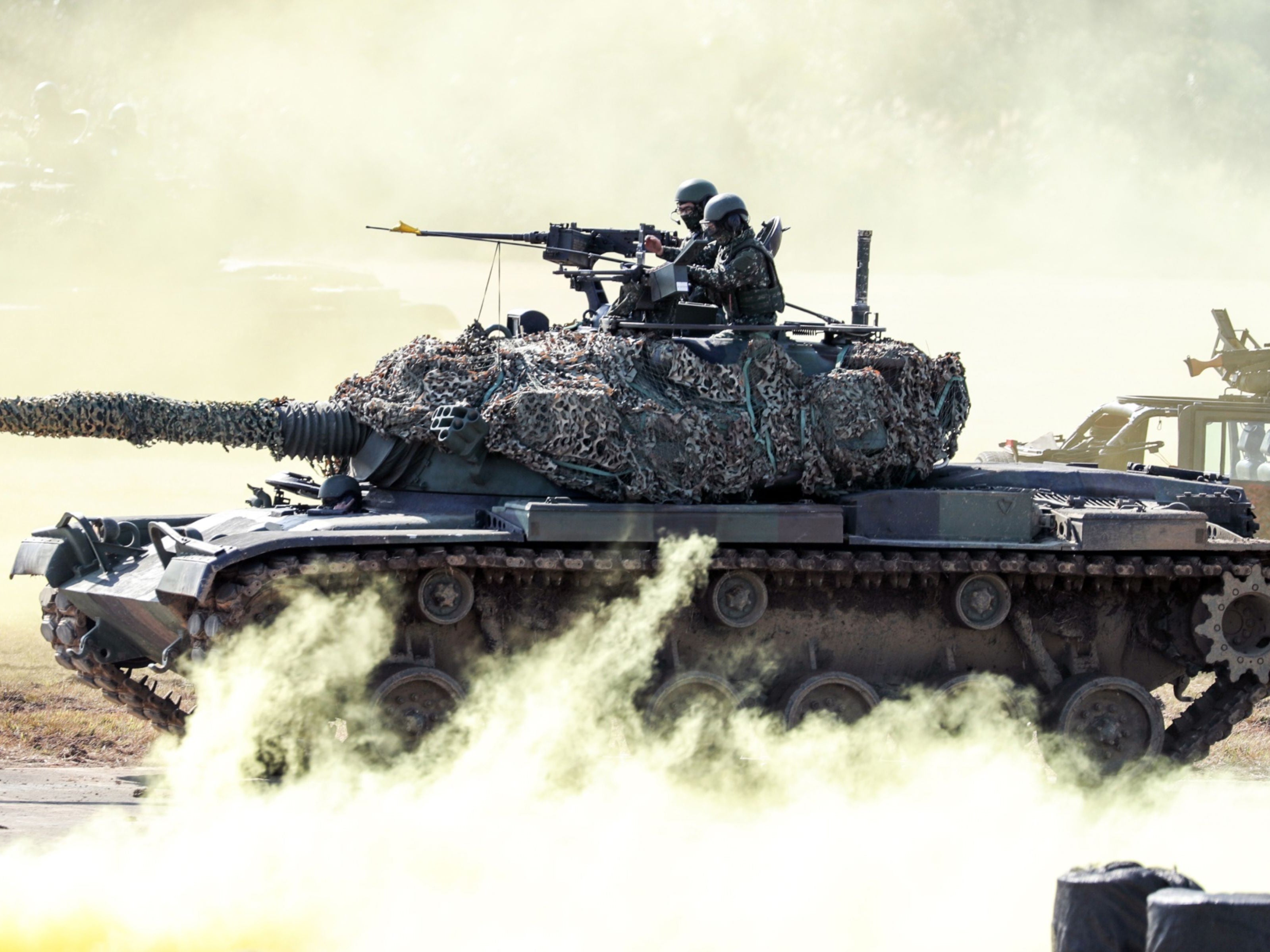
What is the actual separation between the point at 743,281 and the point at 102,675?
5851mm

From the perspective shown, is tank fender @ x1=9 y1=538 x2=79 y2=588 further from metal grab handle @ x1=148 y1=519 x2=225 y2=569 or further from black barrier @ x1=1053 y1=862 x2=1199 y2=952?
black barrier @ x1=1053 y1=862 x2=1199 y2=952

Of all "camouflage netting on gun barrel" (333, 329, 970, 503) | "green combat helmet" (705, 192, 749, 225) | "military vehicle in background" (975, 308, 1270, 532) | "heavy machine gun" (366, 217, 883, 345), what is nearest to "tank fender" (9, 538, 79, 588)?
"camouflage netting on gun barrel" (333, 329, 970, 503)

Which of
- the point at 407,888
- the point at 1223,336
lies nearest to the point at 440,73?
the point at 1223,336

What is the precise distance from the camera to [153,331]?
47562 millimetres

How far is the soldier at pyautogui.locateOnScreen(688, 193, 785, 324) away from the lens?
1315 centimetres

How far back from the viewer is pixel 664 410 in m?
12.4

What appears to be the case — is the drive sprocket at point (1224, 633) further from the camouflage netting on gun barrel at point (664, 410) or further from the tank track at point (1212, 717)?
the camouflage netting on gun barrel at point (664, 410)

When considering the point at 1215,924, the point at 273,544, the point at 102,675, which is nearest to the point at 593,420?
the point at 273,544

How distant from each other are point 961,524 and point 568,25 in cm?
6321

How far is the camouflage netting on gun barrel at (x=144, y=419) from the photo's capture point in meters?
11.7

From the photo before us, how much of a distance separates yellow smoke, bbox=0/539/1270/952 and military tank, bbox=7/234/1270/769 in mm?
313

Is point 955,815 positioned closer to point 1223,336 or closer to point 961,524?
point 961,524

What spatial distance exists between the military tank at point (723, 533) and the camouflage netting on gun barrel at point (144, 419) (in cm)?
2

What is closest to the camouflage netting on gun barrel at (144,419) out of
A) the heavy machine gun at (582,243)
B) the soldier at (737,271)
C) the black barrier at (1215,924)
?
the heavy machine gun at (582,243)
